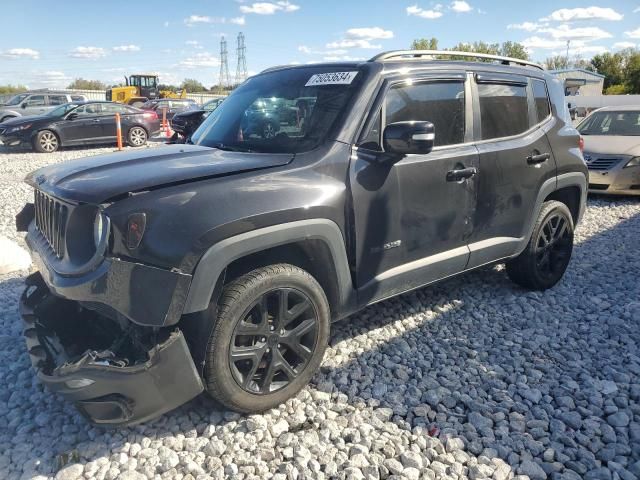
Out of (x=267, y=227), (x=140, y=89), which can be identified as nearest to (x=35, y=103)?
(x=140, y=89)

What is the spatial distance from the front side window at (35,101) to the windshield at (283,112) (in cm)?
2164

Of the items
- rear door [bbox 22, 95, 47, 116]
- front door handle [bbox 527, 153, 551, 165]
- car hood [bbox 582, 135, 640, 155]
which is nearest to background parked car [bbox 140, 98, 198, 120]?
rear door [bbox 22, 95, 47, 116]

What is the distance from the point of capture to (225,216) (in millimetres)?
2447

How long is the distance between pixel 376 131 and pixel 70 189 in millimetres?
1773

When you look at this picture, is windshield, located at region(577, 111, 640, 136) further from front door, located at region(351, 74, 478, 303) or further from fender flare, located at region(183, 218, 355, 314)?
fender flare, located at region(183, 218, 355, 314)

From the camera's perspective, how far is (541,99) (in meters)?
4.36

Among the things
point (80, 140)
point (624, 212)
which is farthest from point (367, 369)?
point (80, 140)

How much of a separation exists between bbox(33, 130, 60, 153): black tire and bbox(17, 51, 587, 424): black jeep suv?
12.8 m

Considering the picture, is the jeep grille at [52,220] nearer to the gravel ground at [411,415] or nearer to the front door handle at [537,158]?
the gravel ground at [411,415]

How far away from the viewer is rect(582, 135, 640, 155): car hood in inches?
337

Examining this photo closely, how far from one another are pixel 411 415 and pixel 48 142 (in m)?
14.9

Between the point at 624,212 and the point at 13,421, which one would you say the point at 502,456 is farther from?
the point at 624,212

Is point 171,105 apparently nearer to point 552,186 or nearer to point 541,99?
point 541,99

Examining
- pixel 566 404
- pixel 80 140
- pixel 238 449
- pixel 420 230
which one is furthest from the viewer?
pixel 80 140
